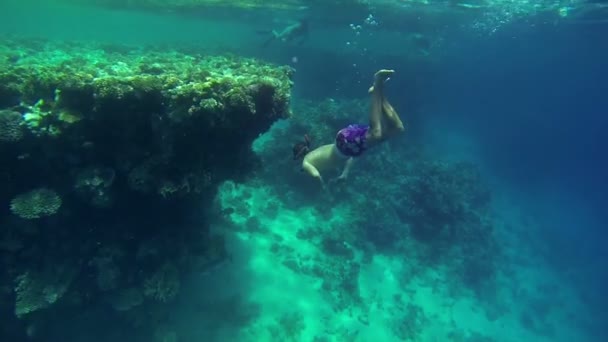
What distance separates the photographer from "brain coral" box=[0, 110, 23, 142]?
24.6ft

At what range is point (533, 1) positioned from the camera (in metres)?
25.9

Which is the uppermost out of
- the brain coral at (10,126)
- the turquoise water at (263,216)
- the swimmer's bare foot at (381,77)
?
the swimmer's bare foot at (381,77)

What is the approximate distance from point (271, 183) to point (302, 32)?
13978 millimetres

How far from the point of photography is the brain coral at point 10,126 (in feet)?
24.6

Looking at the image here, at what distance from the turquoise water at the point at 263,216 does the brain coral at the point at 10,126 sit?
32mm

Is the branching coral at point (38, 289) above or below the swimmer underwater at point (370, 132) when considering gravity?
below

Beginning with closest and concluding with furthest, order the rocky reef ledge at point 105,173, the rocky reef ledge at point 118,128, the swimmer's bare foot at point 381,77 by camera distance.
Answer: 1. the swimmer's bare foot at point 381,77
2. the rocky reef ledge at point 118,128
3. the rocky reef ledge at point 105,173

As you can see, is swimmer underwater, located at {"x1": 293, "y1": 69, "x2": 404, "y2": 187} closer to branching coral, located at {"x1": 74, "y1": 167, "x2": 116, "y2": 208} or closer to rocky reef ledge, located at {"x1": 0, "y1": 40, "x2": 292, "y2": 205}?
rocky reef ledge, located at {"x1": 0, "y1": 40, "x2": 292, "y2": 205}

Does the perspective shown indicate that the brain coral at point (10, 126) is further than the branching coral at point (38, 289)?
No

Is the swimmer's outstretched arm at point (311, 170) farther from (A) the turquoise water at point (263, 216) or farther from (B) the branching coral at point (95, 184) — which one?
(B) the branching coral at point (95, 184)

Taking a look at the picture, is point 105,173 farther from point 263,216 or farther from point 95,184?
point 263,216

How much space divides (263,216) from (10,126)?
32.5ft

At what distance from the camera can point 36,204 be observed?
768 cm

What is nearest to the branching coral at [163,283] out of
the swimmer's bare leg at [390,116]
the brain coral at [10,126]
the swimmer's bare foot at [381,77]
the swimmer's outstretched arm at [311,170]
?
the brain coral at [10,126]
